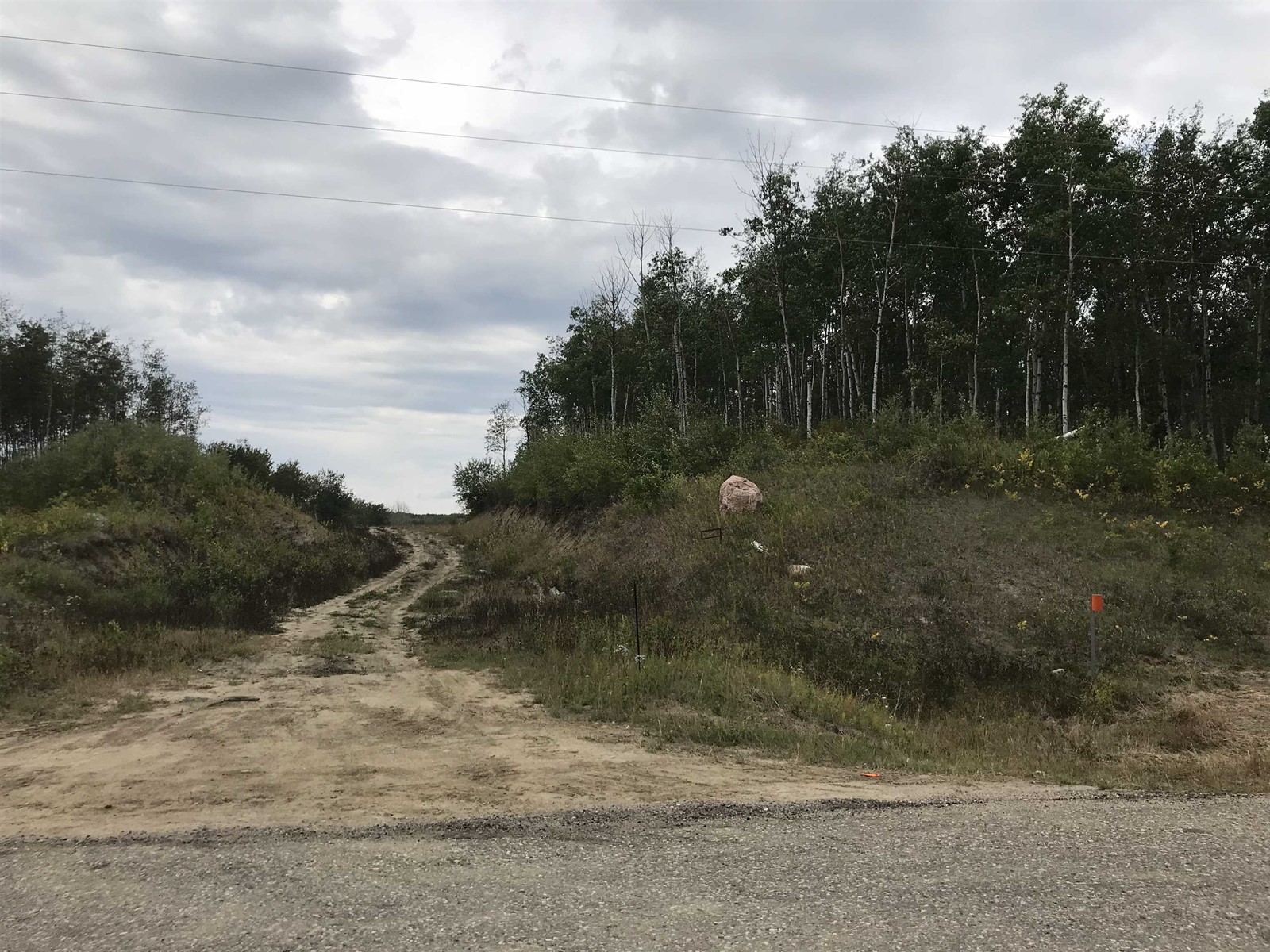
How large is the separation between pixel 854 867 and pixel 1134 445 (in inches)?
718

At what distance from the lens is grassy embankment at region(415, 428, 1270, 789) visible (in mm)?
8961

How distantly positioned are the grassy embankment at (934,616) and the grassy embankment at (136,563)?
178 inches

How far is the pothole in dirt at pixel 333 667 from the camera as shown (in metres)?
11.9

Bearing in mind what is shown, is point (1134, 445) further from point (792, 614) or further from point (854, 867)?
point (854, 867)

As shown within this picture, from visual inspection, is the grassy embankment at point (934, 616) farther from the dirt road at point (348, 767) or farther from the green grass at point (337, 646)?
the green grass at point (337, 646)

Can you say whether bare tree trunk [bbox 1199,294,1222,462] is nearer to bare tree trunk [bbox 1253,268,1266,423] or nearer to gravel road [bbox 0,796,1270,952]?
bare tree trunk [bbox 1253,268,1266,423]

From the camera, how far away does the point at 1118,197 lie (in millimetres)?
28594

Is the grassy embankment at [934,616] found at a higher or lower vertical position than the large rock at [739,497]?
lower

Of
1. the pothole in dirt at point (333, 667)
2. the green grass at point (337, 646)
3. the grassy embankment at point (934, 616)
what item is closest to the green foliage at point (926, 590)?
the grassy embankment at point (934, 616)

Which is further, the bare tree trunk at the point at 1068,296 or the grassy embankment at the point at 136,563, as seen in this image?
the bare tree trunk at the point at 1068,296

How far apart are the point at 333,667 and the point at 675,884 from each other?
31.2ft

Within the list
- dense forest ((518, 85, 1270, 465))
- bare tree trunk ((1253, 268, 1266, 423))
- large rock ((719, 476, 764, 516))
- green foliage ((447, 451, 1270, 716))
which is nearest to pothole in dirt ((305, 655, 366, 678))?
green foliage ((447, 451, 1270, 716))

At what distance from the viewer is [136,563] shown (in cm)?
1734

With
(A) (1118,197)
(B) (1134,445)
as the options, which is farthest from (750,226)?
(B) (1134,445)
